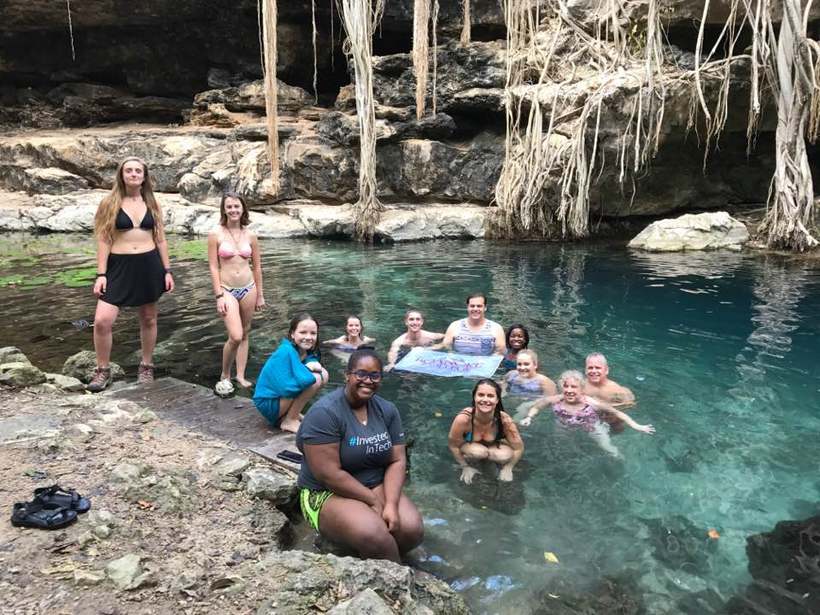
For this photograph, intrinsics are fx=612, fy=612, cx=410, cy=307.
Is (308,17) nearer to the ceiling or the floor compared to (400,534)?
nearer to the ceiling

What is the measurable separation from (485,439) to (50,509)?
2596 millimetres

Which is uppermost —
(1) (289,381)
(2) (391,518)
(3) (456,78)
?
(3) (456,78)

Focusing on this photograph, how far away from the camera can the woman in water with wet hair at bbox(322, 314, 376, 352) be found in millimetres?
6426

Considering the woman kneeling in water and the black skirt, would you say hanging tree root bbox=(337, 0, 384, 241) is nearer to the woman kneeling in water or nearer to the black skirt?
the black skirt

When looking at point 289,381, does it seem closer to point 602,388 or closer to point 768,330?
point 602,388

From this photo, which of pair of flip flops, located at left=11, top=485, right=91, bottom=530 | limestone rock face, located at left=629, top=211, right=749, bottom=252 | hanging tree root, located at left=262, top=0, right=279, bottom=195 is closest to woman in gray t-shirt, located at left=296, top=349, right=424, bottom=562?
pair of flip flops, located at left=11, top=485, right=91, bottom=530

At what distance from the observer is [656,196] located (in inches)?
631

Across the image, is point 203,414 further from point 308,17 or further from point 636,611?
point 308,17

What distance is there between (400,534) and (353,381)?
0.78 m

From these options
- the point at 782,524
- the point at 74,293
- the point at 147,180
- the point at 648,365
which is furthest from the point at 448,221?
the point at 782,524

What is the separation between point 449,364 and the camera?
19.2ft

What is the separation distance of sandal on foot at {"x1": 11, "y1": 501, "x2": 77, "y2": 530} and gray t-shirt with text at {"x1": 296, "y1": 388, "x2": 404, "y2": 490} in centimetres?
105

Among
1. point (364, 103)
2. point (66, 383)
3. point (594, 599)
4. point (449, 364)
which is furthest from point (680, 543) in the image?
point (364, 103)

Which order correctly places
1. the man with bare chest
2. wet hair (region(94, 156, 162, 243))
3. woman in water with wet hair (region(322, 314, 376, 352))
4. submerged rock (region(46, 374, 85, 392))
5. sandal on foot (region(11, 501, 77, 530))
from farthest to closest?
1. woman in water with wet hair (region(322, 314, 376, 352))
2. the man with bare chest
3. submerged rock (region(46, 374, 85, 392))
4. wet hair (region(94, 156, 162, 243))
5. sandal on foot (region(11, 501, 77, 530))
